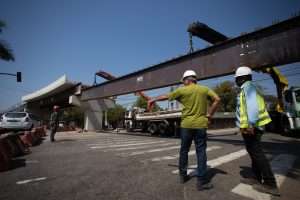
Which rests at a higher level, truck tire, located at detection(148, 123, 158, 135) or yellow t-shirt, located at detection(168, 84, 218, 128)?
yellow t-shirt, located at detection(168, 84, 218, 128)

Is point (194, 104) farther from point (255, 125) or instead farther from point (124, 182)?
point (124, 182)

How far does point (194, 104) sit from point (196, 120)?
0.25m

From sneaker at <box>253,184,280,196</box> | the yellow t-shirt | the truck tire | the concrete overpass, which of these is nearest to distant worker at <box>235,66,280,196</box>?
sneaker at <box>253,184,280,196</box>

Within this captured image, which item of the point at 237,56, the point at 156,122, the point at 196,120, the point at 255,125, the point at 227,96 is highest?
the point at 227,96

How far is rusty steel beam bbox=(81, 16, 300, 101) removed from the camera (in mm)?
6484

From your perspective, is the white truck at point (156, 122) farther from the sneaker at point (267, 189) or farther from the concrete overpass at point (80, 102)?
the sneaker at point (267, 189)

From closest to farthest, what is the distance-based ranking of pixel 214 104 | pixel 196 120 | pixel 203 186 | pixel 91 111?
1. pixel 203 186
2. pixel 196 120
3. pixel 214 104
4. pixel 91 111

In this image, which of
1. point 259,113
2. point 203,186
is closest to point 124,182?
point 203,186

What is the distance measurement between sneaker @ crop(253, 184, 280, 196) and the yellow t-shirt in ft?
3.84

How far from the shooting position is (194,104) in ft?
9.09

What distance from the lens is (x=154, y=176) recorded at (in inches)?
128

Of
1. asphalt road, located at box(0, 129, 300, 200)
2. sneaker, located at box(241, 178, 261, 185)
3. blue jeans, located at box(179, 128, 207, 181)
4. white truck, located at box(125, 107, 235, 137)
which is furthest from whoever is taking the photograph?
white truck, located at box(125, 107, 235, 137)

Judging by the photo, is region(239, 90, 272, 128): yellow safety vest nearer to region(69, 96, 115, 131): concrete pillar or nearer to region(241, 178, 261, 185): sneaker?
region(241, 178, 261, 185): sneaker

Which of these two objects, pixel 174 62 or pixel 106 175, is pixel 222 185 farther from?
pixel 174 62
